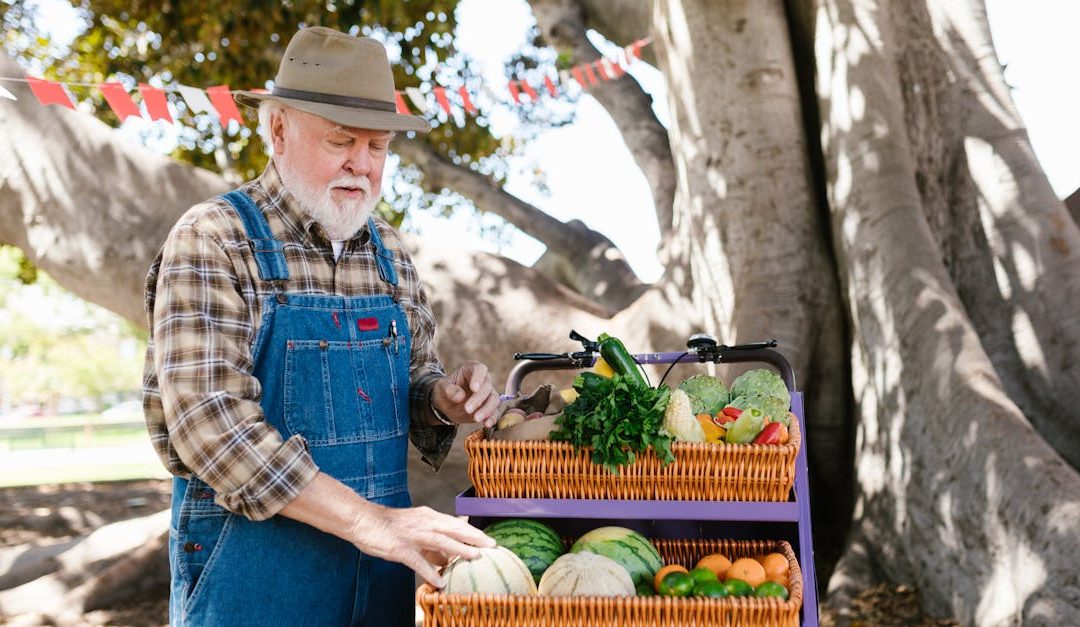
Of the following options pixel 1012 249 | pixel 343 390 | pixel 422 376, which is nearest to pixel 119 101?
pixel 422 376

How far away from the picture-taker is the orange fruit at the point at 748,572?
214cm

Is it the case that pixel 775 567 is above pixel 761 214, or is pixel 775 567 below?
below

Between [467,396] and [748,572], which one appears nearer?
[748,572]

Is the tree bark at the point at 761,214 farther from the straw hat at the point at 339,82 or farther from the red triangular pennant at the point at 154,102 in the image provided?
the straw hat at the point at 339,82

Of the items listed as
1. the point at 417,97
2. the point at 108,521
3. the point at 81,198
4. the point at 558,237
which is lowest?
the point at 108,521

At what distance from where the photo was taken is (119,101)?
576cm

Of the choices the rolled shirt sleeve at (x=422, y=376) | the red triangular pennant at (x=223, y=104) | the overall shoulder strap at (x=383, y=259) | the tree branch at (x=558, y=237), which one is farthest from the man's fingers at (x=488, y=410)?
the tree branch at (x=558, y=237)

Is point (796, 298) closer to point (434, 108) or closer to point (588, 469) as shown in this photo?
point (588, 469)

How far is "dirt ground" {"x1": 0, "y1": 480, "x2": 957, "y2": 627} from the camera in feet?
16.7

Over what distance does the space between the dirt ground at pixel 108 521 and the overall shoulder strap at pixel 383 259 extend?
347 centimetres

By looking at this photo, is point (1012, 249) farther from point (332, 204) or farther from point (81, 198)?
point (81, 198)

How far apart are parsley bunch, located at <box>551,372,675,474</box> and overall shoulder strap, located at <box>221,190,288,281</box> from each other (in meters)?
0.81

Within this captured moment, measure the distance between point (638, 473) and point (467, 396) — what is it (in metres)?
0.66

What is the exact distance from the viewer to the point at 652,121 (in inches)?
339
